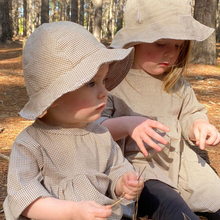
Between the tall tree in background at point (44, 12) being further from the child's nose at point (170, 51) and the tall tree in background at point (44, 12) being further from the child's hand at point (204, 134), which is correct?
the child's hand at point (204, 134)

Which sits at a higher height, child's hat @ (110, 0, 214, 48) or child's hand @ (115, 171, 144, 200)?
child's hat @ (110, 0, 214, 48)

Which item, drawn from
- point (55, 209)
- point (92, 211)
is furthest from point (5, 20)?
point (92, 211)

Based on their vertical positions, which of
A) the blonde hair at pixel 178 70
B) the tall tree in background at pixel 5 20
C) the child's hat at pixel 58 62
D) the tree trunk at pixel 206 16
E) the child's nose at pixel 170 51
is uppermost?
the child's hat at pixel 58 62

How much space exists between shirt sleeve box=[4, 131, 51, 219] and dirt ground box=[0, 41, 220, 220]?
720mm

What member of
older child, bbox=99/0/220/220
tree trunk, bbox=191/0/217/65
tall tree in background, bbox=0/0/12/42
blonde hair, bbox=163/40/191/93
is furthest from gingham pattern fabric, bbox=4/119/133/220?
tall tree in background, bbox=0/0/12/42

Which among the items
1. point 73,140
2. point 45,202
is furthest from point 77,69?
point 45,202

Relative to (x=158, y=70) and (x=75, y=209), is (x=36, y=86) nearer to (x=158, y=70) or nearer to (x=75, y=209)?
(x=75, y=209)

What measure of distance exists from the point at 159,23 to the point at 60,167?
1.18 m

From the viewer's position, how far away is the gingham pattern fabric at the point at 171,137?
7.62ft

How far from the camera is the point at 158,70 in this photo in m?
2.33

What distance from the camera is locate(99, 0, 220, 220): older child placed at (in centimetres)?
218

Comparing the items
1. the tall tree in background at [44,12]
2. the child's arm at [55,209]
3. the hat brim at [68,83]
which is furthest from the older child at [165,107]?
the tall tree in background at [44,12]

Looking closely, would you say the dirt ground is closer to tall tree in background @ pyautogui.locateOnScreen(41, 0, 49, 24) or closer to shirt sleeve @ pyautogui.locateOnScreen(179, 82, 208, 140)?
shirt sleeve @ pyautogui.locateOnScreen(179, 82, 208, 140)

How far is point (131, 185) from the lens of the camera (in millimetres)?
1588
